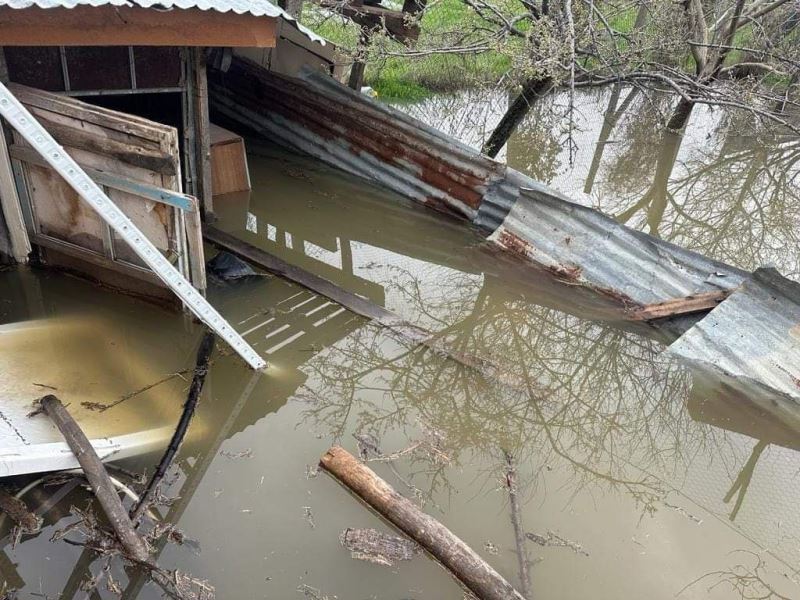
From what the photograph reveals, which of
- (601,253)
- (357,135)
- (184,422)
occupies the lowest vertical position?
(184,422)

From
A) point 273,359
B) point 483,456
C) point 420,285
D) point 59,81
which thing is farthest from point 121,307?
point 483,456

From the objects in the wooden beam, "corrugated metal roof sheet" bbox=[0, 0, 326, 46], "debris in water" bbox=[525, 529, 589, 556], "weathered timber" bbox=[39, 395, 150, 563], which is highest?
"corrugated metal roof sheet" bbox=[0, 0, 326, 46]

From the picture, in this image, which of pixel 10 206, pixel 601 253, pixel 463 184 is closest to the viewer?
pixel 10 206

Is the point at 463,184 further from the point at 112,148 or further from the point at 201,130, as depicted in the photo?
the point at 112,148

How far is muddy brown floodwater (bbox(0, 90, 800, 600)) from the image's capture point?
3484 millimetres

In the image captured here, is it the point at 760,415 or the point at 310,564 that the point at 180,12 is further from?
the point at 760,415

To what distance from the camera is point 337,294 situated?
19.6ft

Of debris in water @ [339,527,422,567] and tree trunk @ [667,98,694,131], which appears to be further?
tree trunk @ [667,98,694,131]

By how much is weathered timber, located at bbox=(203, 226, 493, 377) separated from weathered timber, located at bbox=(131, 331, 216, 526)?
1.27 metres

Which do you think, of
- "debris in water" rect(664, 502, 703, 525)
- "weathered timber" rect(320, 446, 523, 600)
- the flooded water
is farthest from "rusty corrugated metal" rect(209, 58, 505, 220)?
"weathered timber" rect(320, 446, 523, 600)

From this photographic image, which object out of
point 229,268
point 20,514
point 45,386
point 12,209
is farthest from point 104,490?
point 12,209

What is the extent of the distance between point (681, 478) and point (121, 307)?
481cm

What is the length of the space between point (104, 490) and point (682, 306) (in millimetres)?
5094

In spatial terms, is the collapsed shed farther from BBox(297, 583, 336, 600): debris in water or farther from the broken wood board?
BBox(297, 583, 336, 600): debris in water
